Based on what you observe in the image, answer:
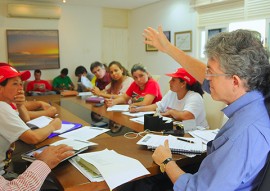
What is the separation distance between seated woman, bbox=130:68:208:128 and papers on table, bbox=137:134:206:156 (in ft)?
1.88

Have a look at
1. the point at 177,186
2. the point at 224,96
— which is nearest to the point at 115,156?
the point at 177,186

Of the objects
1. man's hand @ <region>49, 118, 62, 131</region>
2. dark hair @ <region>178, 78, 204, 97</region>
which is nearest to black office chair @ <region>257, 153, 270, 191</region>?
man's hand @ <region>49, 118, 62, 131</region>

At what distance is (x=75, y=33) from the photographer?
271 inches

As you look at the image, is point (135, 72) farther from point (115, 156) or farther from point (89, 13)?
point (89, 13)

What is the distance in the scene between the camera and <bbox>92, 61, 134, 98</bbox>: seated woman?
344cm

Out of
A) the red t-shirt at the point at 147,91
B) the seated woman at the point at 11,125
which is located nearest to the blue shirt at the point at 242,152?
the seated woman at the point at 11,125

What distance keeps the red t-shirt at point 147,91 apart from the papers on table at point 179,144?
51.1 inches

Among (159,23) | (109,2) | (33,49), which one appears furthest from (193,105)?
(33,49)

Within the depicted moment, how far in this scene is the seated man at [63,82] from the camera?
645 cm

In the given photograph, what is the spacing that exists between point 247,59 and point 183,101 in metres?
1.45

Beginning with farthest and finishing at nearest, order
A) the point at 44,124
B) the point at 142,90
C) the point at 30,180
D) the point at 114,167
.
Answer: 1. the point at 142,90
2. the point at 44,124
3. the point at 114,167
4. the point at 30,180

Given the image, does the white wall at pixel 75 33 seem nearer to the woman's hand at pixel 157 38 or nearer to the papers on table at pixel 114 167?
the woman's hand at pixel 157 38

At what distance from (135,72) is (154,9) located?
13.6 ft

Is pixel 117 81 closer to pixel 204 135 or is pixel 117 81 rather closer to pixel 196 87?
pixel 196 87
